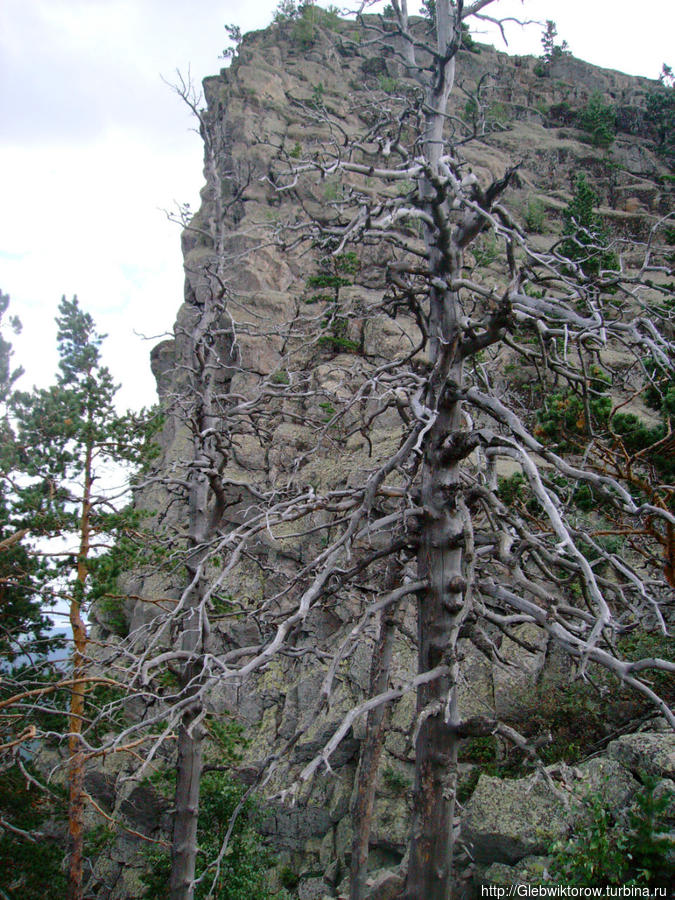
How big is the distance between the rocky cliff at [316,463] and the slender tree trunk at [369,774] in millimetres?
620

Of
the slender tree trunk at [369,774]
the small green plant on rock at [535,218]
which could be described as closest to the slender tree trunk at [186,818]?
the slender tree trunk at [369,774]

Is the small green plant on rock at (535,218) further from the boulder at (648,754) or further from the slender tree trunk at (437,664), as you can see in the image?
the slender tree trunk at (437,664)

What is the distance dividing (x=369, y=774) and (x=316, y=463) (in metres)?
10.5

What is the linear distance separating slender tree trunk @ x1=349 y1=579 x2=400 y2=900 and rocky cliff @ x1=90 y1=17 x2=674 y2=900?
2.04 feet

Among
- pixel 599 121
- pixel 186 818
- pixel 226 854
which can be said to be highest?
pixel 599 121

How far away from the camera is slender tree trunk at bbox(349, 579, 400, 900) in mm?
7918

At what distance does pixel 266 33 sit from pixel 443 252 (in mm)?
48975

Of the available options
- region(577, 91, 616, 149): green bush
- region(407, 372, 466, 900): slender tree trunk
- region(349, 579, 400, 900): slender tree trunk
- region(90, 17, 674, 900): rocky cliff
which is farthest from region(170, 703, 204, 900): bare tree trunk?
region(577, 91, 616, 149): green bush

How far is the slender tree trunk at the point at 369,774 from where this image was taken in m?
7.92

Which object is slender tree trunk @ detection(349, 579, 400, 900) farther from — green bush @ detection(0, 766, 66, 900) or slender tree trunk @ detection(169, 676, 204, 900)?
green bush @ detection(0, 766, 66, 900)

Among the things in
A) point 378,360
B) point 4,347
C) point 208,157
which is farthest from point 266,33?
point 208,157

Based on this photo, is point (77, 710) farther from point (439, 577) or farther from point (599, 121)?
point (599, 121)

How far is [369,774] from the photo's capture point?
8195mm

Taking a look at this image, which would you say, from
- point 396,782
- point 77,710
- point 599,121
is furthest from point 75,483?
point 599,121
